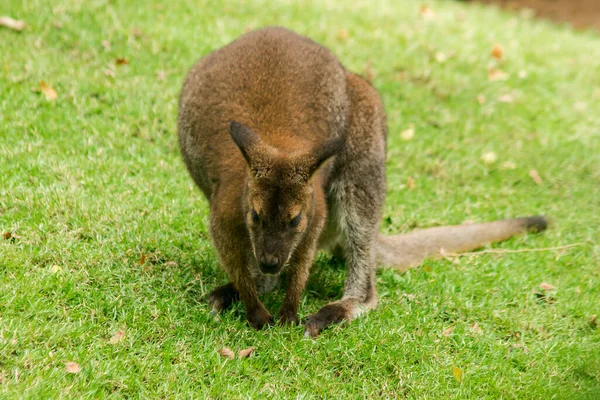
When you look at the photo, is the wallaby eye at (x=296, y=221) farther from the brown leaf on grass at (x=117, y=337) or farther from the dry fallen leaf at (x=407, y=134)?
the dry fallen leaf at (x=407, y=134)

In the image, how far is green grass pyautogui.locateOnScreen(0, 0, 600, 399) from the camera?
4.18 m

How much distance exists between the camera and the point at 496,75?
29.9 ft

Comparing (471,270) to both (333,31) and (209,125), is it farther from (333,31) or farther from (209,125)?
(333,31)

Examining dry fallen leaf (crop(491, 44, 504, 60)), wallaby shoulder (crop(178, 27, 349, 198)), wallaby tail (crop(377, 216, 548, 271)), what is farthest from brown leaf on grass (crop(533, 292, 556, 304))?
dry fallen leaf (crop(491, 44, 504, 60))

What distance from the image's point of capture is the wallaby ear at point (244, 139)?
13.3 feet

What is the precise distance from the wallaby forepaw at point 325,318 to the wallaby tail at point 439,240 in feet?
2.57

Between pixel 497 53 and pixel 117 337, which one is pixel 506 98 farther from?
pixel 117 337

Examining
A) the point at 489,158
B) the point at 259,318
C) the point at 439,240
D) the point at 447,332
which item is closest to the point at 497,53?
the point at 489,158

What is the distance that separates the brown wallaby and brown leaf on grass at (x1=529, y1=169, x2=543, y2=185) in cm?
190

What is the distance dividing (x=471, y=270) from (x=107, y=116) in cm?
341

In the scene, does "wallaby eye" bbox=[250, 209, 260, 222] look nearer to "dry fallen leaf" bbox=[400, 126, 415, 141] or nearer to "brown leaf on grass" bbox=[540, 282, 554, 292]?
"brown leaf on grass" bbox=[540, 282, 554, 292]

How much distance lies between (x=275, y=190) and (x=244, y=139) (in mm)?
323

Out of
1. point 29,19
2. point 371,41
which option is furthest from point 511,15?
point 29,19

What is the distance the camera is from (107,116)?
266 inches
